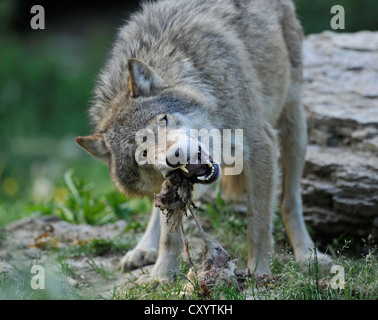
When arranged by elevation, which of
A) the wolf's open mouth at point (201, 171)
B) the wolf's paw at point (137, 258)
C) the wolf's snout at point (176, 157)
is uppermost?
the wolf's snout at point (176, 157)

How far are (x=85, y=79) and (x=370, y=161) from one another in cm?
867

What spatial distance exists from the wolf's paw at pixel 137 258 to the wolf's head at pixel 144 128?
3.85 feet

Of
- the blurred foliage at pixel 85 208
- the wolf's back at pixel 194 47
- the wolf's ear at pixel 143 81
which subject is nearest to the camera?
the wolf's ear at pixel 143 81

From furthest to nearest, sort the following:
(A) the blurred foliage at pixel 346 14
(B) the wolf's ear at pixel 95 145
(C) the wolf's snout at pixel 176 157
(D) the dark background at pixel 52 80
→ (A) the blurred foliage at pixel 346 14
(D) the dark background at pixel 52 80
(B) the wolf's ear at pixel 95 145
(C) the wolf's snout at pixel 176 157

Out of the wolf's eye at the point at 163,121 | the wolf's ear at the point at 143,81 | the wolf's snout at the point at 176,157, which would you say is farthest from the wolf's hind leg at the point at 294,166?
the wolf's snout at the point at 176,157

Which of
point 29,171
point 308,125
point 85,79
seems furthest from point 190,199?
point 85,79

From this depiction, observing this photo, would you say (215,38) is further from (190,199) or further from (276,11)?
(190,199)

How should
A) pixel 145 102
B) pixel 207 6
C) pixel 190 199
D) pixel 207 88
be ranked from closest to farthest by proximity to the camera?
pixel 190 199 → pixel 145 102 → pixel 207 88 → pixel 207 6

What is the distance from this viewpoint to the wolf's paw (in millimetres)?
5406

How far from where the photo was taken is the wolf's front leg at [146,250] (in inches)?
213

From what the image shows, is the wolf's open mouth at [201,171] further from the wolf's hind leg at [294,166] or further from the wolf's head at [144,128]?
the wolf's hind leg at [294,166]

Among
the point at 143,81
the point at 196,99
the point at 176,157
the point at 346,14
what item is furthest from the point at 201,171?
the point at 346,14

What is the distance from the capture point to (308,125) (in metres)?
6.34

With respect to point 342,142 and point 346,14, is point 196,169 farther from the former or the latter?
point 346,14
